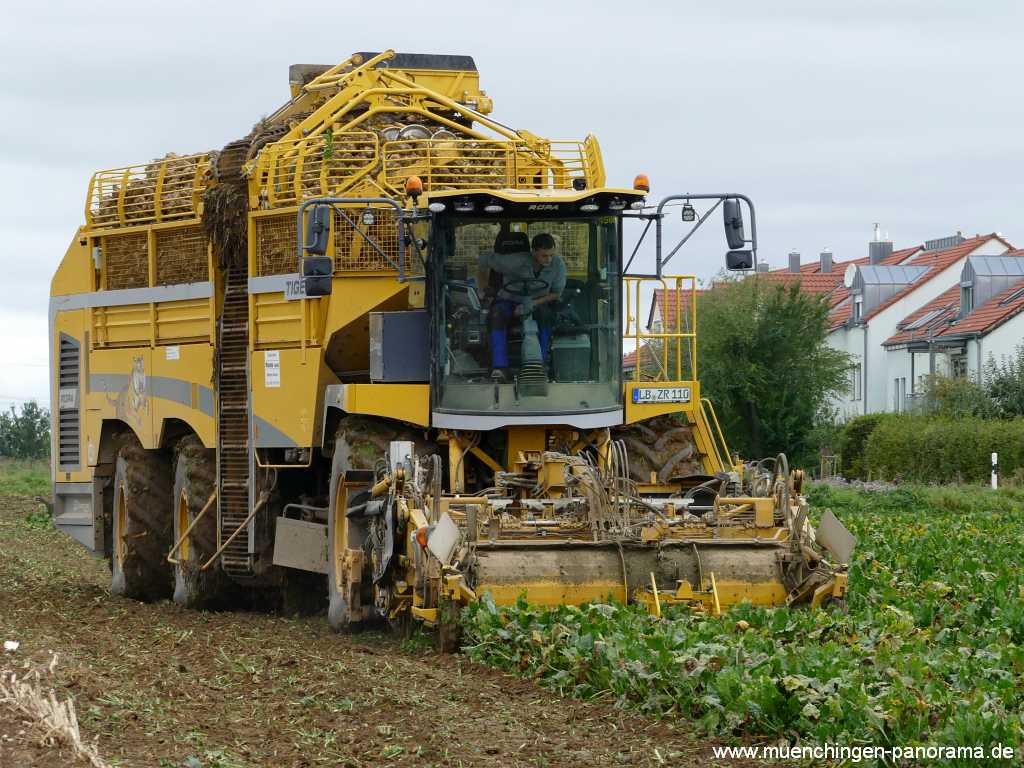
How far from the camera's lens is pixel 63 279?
17875 mm

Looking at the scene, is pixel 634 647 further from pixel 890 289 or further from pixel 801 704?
pixel 890 289

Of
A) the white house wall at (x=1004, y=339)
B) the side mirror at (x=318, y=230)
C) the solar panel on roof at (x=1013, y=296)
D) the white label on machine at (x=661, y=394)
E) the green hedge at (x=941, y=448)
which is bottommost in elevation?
the green hedge at (x=941, y=448)

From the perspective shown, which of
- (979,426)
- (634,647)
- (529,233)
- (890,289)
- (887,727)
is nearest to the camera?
(887,727)

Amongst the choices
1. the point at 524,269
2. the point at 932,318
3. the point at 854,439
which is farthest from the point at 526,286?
the point at 932,318

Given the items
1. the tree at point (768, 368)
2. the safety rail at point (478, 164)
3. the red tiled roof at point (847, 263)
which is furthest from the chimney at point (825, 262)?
the safety rail at point (478, 164)

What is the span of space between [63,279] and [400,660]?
339 inches

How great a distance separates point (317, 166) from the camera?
14344 mm

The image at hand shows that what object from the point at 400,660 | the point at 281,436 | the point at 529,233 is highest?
the point at 529,233

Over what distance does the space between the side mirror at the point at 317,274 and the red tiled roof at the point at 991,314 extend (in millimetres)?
39679

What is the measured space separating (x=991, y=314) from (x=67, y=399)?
37.4m

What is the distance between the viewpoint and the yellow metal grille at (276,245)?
46.8 ft

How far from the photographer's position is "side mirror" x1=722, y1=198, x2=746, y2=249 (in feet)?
41.1

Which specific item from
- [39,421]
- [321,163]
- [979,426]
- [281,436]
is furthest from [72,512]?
[39,421]

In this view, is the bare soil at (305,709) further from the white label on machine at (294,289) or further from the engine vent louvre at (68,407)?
the engine vent louvre at (68,407)
